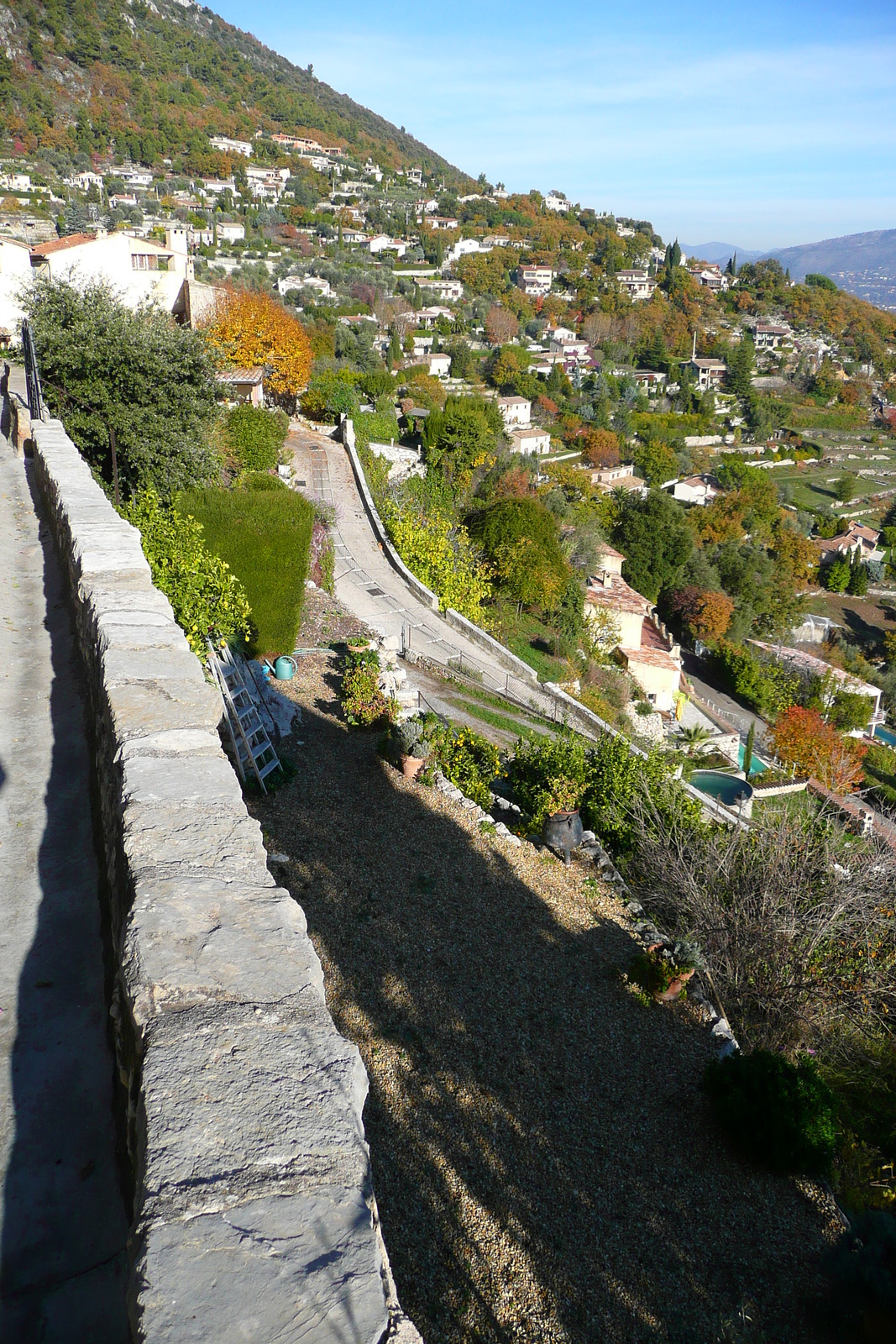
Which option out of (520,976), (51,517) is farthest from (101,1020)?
(51,517)

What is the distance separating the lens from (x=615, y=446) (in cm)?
6650

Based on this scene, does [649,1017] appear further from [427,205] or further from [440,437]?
[427,205]

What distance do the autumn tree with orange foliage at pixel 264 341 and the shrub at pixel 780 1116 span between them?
25.5m

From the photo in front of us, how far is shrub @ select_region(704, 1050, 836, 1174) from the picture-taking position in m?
4.95

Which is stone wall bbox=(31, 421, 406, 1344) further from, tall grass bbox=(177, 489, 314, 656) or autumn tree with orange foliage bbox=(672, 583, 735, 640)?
autumn tree with orange foliage bbox=(672, 583, 735, 640)

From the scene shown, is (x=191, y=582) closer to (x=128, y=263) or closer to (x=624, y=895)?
(x=624, y=895)

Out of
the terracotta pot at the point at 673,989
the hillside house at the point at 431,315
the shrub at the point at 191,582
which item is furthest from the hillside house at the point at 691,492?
the terracotta pot at the point at 673,989

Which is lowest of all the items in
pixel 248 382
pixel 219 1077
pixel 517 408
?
pixel 517 408

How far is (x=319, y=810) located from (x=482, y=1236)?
13.6ft

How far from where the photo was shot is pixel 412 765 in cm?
897

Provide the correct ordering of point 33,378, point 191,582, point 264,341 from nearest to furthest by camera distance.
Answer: point 191,582
point 33,378
point 264,341

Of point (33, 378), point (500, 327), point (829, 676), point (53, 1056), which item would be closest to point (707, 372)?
point (500, 327)

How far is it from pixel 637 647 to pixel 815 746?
6848 mm

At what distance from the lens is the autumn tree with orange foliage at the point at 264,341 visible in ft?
89.4
